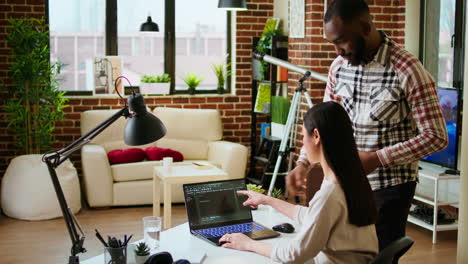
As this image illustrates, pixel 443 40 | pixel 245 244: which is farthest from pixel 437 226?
pixel 245 244

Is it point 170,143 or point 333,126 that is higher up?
point 333,126

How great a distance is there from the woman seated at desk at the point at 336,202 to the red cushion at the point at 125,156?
4.58m

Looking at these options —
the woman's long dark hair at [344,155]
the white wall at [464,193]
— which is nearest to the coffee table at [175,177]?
the white wall at [464,193]

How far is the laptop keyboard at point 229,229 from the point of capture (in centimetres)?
283

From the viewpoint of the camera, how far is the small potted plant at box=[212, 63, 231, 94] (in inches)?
304

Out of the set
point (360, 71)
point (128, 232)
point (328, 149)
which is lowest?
point (128, 232)

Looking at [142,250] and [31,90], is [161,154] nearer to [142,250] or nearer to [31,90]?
[31,90]

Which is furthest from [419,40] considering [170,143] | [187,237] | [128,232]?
[187,237]

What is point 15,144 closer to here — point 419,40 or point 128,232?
point 128,232

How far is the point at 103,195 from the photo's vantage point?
6441 millimetres

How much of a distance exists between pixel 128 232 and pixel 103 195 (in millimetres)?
890

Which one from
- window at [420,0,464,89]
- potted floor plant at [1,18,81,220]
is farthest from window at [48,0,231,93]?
window at [420,0,464,89]

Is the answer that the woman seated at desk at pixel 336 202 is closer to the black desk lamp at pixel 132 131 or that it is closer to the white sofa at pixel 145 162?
the black desk lamp at pixel 132 131

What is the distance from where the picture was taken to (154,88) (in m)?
7.45
